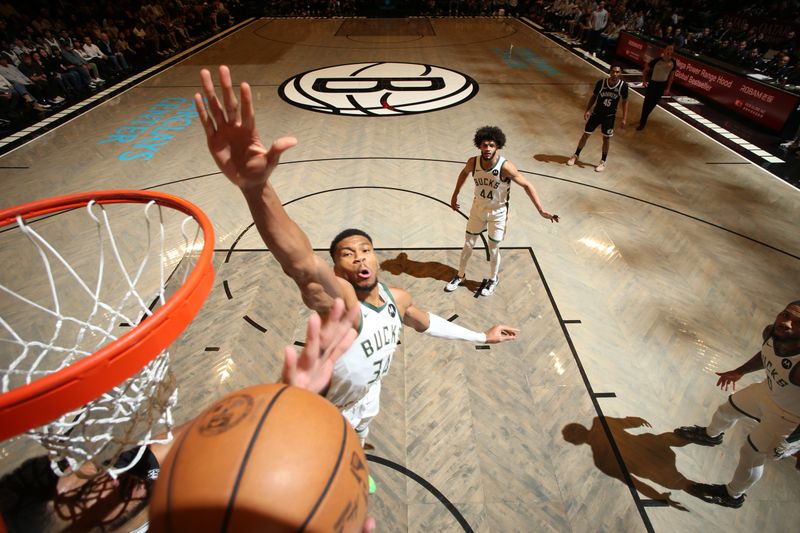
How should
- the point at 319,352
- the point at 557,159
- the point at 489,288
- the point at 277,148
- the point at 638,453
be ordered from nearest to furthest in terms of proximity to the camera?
1. the point at 277,148
2. the point at 319,352
3. the point at 638,453
4. the point at 489,288
5. the point at 557,159

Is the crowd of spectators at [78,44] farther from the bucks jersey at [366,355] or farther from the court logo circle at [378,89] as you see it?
the bucks jersey at [366,355]

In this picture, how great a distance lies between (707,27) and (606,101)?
14355mm

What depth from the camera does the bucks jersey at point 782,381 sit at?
249cm

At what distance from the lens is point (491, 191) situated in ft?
13.5

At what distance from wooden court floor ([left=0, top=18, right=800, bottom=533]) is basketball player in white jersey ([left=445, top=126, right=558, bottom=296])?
436 mm

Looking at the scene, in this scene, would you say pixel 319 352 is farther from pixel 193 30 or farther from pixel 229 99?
pixel 193 30

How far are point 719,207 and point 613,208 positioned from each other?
1727 mm

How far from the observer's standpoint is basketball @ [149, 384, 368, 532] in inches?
43.2

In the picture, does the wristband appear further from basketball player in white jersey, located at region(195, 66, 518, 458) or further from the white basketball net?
the white basketball net

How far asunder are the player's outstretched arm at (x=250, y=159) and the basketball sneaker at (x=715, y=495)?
10.9 ft

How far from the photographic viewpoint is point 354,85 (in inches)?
447

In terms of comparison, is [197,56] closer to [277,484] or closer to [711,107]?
[711,107]

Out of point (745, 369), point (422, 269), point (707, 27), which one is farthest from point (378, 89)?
point (707, 27)

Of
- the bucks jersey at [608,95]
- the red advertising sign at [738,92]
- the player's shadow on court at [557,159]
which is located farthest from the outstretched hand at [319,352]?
the red advertising sign at [738,92]
